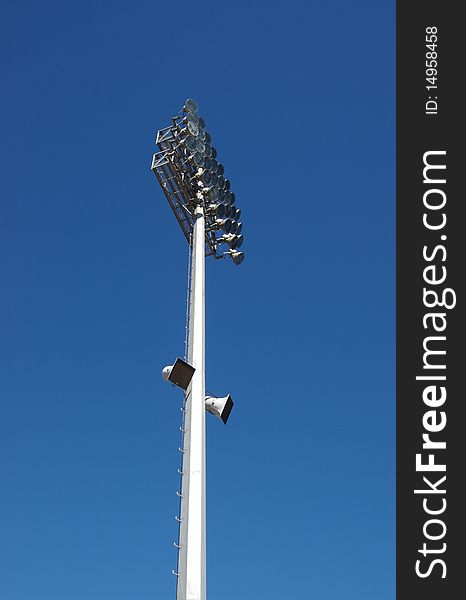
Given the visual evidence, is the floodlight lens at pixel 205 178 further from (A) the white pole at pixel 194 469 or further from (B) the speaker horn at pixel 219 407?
(B) the speaker horn at pixel 219 407

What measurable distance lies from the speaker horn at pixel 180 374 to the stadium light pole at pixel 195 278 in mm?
26

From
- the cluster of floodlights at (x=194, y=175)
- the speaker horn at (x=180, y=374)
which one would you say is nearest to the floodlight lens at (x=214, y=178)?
the cluster of floodlights at (x=194, y=175)

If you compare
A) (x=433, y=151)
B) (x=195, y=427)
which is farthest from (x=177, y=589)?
(x=433, y=151)

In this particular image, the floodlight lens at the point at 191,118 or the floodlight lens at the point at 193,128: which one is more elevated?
the floodlight lens at the point at 191,118

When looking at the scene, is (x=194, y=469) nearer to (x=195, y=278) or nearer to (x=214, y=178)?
(x=195, y=278)

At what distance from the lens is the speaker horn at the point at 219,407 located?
71.4 feet

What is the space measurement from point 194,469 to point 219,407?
226 cm

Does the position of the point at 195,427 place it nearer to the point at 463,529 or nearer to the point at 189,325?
the point at 189,325

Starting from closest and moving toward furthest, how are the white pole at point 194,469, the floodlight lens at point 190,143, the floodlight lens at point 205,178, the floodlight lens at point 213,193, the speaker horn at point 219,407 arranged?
A: 1. the white pole at point 194,469
2. the speaker horn at point 219,407
3. the floodlight lens at point 190,143
4. the floodlight lens at point 205,178
5. the floodlight lens at point 213,193

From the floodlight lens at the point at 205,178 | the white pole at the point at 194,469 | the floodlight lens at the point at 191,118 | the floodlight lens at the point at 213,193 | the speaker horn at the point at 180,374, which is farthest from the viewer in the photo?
the floodlight lens at the point at 213,193

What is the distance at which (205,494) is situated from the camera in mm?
19891

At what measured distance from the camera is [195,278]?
2355cm

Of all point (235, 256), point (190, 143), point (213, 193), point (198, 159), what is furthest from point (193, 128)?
point (235, 256)

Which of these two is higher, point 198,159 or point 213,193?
point 198,159
